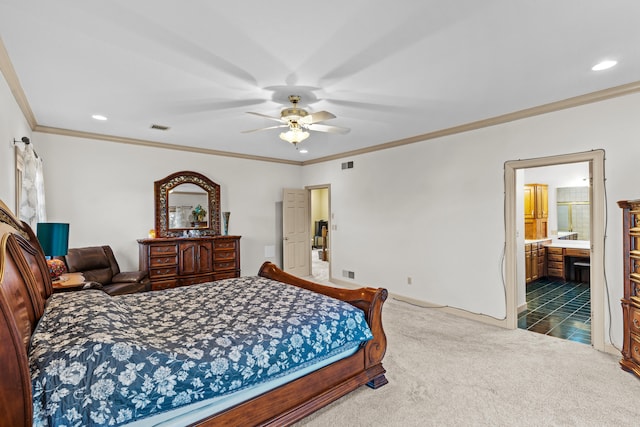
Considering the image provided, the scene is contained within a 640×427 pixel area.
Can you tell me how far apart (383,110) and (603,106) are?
7.17 feet

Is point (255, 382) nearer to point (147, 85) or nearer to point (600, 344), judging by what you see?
point (147, 85)

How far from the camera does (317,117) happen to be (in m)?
3.04

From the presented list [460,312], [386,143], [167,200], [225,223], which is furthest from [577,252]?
[167,200]

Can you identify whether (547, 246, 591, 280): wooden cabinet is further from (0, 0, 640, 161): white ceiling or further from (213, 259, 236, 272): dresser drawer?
(213, 259, 236, 272): dresser drawer

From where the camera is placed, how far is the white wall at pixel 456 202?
10.0 feet

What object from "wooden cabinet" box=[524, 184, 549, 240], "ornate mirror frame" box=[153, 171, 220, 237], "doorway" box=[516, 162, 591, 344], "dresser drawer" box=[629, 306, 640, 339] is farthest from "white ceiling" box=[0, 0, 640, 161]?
"wooden cabinet" box=[524, 184, 549, 240]

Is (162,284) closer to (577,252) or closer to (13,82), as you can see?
(13,82)

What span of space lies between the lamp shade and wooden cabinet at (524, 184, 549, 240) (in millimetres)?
7657

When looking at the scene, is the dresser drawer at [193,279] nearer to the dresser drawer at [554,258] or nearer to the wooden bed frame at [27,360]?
the wooden bed frame at [27,360]

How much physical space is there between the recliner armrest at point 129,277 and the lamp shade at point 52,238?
1305 millimetres

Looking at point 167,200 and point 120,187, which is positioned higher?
point 120,187

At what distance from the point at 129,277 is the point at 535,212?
301 inches

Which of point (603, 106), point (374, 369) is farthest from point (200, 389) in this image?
point (603, 106)

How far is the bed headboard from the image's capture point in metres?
1.19
